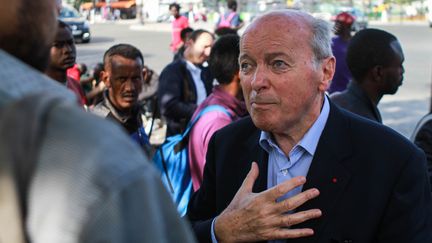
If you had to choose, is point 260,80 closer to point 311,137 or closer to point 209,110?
point 311,137

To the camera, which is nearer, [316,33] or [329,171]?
[329,171]

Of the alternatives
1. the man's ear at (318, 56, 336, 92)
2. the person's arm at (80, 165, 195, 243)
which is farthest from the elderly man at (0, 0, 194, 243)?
the man's ear at (318, 56, 336, 92)

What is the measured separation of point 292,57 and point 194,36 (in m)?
4.54

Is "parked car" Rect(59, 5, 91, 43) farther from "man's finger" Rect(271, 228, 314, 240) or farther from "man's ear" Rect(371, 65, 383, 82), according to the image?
"man's finger" Rect(271, 228, 314, 240)

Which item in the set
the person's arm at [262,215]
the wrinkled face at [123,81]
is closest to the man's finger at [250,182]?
the person's arm at [262,215]

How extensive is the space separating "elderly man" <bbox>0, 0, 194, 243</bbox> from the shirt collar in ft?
4.47

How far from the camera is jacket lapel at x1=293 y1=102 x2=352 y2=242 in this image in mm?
2035

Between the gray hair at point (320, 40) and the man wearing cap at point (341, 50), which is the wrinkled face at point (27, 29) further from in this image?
the man wearing cap at point (341, 50)

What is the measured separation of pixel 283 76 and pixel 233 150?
34 cm

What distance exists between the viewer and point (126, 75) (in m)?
4.19

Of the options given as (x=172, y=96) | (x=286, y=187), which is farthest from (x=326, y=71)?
(x=172, y=96)

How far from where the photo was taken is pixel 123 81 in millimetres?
4152

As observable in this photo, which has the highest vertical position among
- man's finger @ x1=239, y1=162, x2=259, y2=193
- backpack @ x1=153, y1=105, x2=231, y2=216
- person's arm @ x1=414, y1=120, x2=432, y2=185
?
man's finger @ x1=239, y1=162, x2=259, y2=193

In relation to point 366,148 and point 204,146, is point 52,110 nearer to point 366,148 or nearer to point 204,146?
point 366,148
